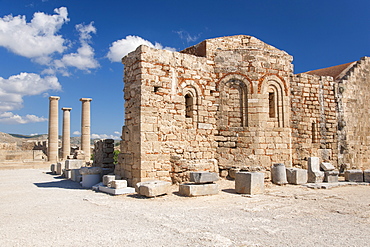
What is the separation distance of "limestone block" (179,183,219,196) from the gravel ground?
0.68 ft

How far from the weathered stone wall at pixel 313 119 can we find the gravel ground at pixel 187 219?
3616 mm

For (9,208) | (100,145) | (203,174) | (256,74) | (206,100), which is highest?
(256,74)

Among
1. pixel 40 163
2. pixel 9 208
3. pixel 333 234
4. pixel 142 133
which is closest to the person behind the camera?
pixel 333 234

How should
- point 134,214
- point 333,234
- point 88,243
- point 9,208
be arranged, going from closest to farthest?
1. point 88,243
2. point 333,234
3. point 134,214
4. point 9,208

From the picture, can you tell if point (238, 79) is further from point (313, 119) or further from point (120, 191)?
point (120, 191)

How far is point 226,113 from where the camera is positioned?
10.9 meters

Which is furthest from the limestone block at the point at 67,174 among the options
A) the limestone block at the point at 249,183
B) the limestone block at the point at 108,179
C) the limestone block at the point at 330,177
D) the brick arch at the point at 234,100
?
the limestone block at the point at 330,177

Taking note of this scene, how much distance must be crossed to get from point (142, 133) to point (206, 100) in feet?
9.88

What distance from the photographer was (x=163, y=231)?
4910 millimetres

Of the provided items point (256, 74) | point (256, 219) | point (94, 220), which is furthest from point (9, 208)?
point (256, 74)

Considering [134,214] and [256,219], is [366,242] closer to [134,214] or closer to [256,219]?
[256,219]

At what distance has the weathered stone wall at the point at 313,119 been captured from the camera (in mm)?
11914

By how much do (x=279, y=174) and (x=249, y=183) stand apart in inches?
89.2

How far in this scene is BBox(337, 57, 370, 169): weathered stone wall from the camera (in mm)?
13398
